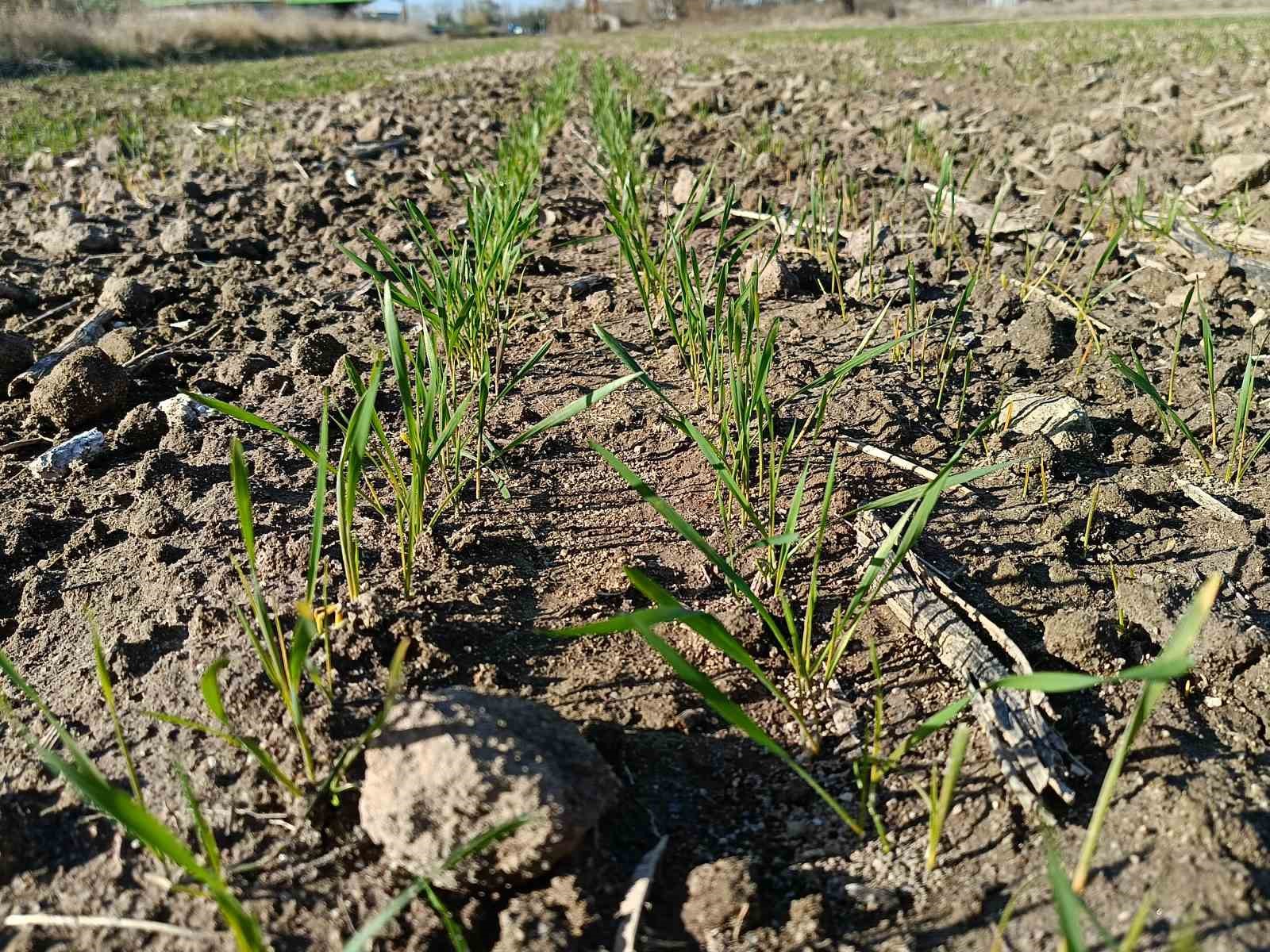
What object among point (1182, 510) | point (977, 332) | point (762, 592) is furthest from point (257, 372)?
point (1182, 510)

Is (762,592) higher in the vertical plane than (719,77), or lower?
lower

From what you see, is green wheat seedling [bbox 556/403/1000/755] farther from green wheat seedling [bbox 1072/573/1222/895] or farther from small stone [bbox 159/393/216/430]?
small stone [bbox 159/393/216/430]

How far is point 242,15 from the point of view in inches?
905

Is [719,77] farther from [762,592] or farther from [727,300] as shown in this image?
[762,592]

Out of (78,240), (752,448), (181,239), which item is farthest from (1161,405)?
(78,240)

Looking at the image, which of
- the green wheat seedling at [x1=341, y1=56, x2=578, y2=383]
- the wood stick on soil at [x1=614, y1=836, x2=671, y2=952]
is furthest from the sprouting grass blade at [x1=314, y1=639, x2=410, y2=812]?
the green wheat seedling at [x1=341, y1=56, x2=578, y2=383]

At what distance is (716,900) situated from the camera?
1.03 meters

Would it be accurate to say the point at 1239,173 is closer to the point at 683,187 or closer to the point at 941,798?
the point at 683,187

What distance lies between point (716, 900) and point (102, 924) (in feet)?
2.17

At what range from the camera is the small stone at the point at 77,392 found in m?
2.10

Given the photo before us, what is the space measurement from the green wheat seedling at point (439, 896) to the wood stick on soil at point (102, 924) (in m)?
0.17

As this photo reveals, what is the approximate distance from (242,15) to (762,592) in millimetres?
26367

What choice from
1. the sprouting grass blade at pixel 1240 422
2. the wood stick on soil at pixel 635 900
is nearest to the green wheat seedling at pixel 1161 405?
the sprouting grass blade at pixel 1240 422

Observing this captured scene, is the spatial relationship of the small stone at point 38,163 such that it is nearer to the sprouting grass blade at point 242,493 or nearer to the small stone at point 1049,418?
the sprouting grass blade at point 242,493
